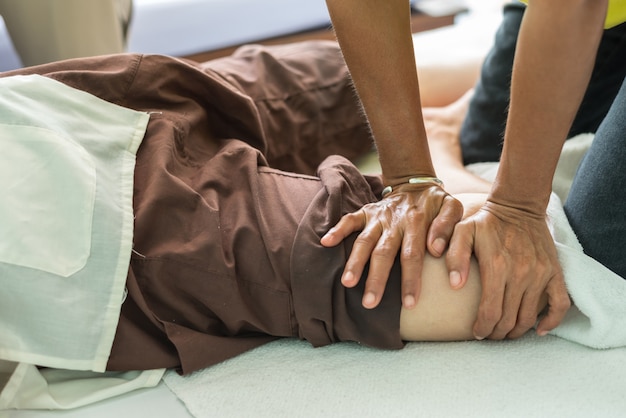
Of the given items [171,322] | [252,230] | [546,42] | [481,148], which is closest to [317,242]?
[252,230]

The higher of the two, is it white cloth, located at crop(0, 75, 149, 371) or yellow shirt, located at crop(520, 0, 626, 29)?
yellow shirt, located at crop(520, 0, 626, 29)

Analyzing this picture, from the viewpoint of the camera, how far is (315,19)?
240 centimetres

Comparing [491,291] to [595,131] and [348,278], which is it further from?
[595,131]

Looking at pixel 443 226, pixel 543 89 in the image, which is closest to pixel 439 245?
pixel 443 226

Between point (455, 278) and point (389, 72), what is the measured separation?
0.34m

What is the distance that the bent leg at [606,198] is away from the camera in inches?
35.8

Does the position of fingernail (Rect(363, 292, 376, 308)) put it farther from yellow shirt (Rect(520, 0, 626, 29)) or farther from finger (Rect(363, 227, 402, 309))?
yellow shirt (Rect(520, 0, 626, 29))

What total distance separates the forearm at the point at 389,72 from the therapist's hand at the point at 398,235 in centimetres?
7

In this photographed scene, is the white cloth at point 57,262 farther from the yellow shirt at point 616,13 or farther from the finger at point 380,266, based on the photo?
the yellow shirt at point 616,13

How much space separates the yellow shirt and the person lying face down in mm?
397

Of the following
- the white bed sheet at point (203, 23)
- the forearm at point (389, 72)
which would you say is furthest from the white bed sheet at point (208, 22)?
the forearm at point (389, 72)

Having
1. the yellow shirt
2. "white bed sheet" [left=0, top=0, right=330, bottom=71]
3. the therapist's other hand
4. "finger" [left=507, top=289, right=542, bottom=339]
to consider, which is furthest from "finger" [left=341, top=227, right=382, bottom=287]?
"white bed sheet" [left=0, top=0, right=330, bottom=71]

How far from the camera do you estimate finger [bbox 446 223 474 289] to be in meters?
0.86

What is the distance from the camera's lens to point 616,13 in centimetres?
110
